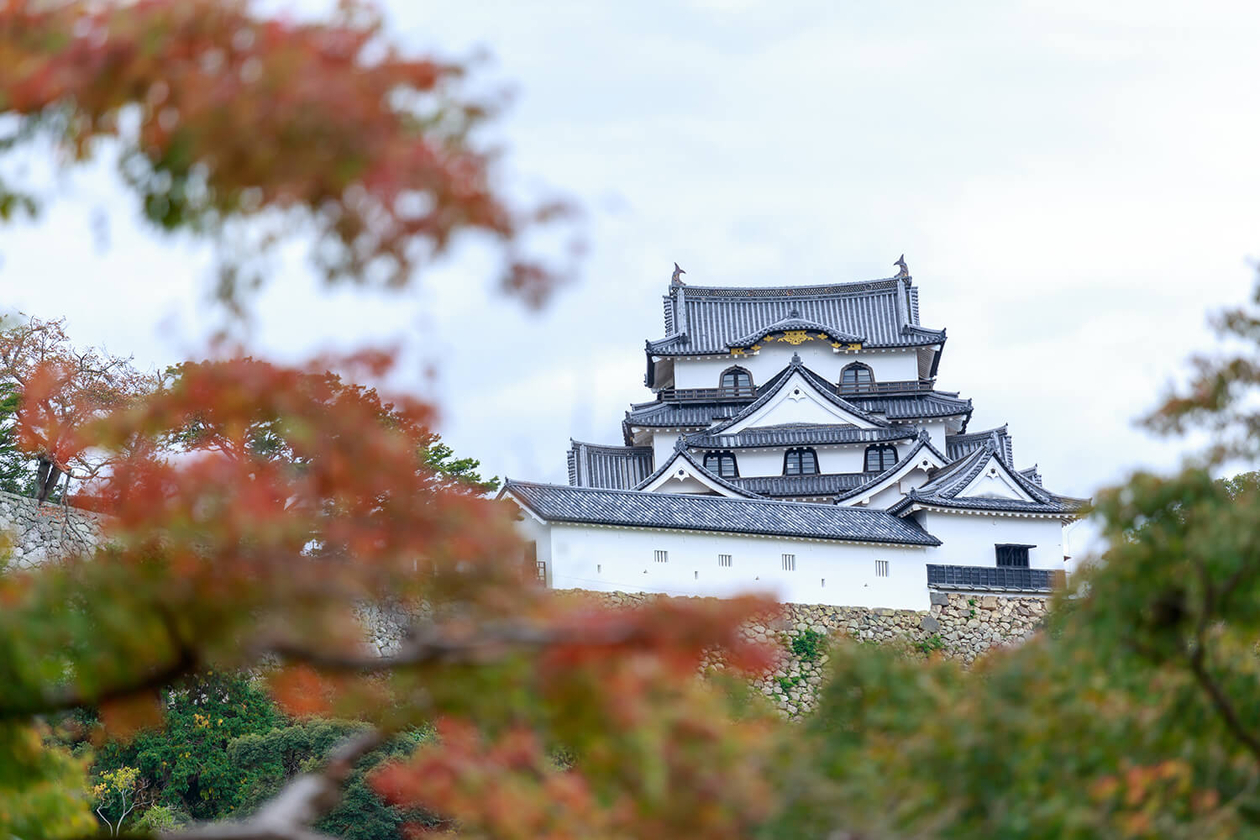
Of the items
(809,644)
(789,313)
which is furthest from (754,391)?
(809,644)

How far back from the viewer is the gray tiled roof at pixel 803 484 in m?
29.4

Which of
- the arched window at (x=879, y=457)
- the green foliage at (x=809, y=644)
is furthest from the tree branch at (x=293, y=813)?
the arched window at (x=879, y=457)

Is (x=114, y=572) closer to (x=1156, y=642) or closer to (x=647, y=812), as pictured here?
(x=647, y=812)

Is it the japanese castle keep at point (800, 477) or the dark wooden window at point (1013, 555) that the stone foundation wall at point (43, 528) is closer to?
the japanese castle keep at point (800, 477)

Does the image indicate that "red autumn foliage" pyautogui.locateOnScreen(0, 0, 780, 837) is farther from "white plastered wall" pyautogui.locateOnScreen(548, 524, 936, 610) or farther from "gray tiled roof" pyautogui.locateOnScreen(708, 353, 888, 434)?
"gray tiled roof" pyautogui.locateOnScreen(708, 353, 888, 434)

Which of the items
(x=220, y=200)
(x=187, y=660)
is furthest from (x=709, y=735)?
(x=220, y=200)

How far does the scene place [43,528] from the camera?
20.9m

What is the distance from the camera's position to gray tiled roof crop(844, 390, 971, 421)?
30.9 m

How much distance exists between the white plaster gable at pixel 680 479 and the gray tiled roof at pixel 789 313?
216 inches

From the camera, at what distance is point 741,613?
13.0 feet

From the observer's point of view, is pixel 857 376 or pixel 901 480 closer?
pixel 901 480

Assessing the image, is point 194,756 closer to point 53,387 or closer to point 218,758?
point 218,758

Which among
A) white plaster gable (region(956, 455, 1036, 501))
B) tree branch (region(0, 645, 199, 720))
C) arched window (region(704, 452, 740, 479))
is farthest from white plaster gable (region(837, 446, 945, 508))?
tree branch (region(0, 645, 199, 720))

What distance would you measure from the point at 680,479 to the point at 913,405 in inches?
298
